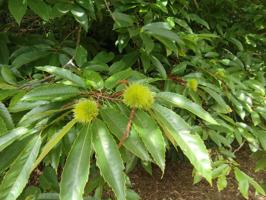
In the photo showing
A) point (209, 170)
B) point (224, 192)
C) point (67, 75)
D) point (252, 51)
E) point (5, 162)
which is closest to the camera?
point (209, 170)

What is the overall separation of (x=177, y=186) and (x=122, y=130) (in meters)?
2.91

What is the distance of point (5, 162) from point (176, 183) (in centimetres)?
295

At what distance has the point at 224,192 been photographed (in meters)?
3.47

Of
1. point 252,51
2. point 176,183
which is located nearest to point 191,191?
point 176,183

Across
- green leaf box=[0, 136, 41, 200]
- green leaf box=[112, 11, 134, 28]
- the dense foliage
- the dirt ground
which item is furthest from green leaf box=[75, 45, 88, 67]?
the dirt ground

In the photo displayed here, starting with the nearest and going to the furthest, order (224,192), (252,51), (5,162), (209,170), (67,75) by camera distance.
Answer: (209,170)
(5,162)
(67,75)
(252,51)
(224,192)

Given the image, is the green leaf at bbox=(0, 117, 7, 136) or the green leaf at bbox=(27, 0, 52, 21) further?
the green leaf at bbox=(27, 0, 52, 21)

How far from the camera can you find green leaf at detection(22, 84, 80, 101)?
88 centimetres

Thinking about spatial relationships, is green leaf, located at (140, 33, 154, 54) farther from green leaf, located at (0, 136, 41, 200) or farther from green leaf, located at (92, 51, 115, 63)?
green leaf, located at (0, 136, 41, 200)

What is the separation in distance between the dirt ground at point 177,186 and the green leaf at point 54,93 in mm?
2575

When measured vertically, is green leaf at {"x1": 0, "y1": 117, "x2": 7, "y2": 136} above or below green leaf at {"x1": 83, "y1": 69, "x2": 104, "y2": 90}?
below

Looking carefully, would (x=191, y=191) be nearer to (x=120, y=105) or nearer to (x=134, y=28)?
(x=134, y=28)

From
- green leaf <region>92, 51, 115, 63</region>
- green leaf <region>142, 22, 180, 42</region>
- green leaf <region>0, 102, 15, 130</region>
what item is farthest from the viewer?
green leaf <region>92, 51, 115, 63</region>

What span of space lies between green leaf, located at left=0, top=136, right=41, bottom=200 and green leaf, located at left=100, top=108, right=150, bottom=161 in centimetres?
17
